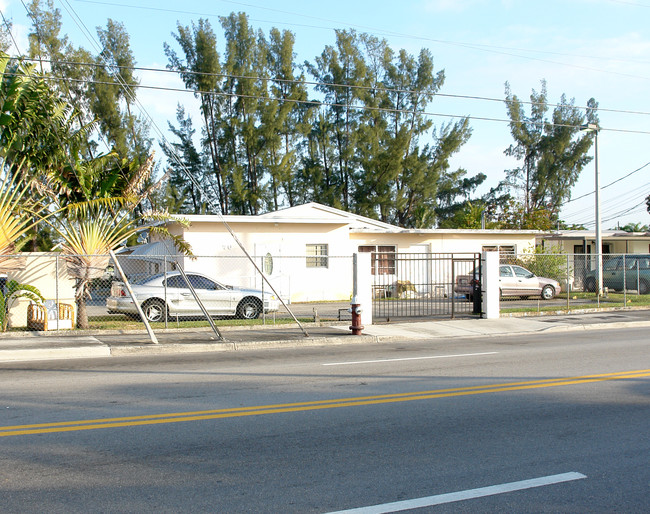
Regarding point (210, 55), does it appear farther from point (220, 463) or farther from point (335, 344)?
point (220, 463)

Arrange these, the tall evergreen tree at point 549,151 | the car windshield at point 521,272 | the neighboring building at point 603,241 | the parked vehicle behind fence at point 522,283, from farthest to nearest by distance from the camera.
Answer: the tall evergreen tree at point 549,151 → the neighboring building at point 603,241 → the car windshield at point 521,272 → the parked vehicle behind fence at point 522,283

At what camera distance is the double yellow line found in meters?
6.76

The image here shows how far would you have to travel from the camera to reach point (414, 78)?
4384cm

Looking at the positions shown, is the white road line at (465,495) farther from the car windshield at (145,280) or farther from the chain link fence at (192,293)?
the car windshield at (145,280)

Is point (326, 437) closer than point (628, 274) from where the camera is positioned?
Yes

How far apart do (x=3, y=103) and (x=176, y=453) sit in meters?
13.1

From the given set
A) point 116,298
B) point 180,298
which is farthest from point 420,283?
point 116,298

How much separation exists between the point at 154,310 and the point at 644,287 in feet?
70.3

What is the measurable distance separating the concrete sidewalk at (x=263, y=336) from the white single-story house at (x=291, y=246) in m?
7.51

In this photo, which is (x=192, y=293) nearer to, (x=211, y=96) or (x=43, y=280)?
(x=43, y=280)

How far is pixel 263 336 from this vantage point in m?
15.2

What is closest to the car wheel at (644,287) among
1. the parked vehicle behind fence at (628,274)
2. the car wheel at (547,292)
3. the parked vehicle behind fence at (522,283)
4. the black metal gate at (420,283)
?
the parked vehicle behind fence at (628,274)

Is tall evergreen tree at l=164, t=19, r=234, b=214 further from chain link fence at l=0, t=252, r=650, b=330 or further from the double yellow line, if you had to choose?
the double yellow line

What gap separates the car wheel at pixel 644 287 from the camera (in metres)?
27.1
